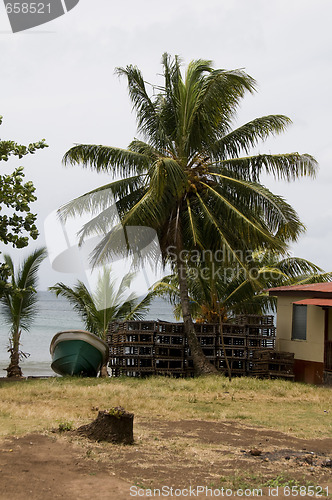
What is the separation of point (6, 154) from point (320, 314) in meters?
11.7

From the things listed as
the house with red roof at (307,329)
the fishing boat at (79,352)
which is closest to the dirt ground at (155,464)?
the house with red roof at (307,329)

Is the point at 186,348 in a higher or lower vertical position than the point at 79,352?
higher

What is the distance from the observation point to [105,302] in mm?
23547

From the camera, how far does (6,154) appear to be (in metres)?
9.59

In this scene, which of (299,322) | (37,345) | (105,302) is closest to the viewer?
(299,322)

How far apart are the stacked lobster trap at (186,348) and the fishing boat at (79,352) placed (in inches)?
20.0

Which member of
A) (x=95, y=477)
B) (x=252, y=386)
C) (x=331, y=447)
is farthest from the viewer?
(x=252, y=386)

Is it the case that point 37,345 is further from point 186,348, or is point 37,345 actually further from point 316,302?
point 316,302

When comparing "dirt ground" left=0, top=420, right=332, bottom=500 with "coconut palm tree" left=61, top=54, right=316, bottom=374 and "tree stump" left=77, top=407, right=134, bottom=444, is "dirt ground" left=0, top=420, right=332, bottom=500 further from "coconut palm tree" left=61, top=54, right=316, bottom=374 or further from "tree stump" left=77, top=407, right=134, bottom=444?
"coconut palm tree" left=61, top=54, right=316, bottom=374

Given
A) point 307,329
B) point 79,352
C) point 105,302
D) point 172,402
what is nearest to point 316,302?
point 307,329

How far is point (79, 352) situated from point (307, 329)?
7386 millimetres

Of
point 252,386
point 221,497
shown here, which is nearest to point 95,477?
point 221,497

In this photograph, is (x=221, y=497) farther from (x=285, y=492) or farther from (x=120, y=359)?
(x=120, y=359)

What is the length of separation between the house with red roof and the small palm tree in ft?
21.0
